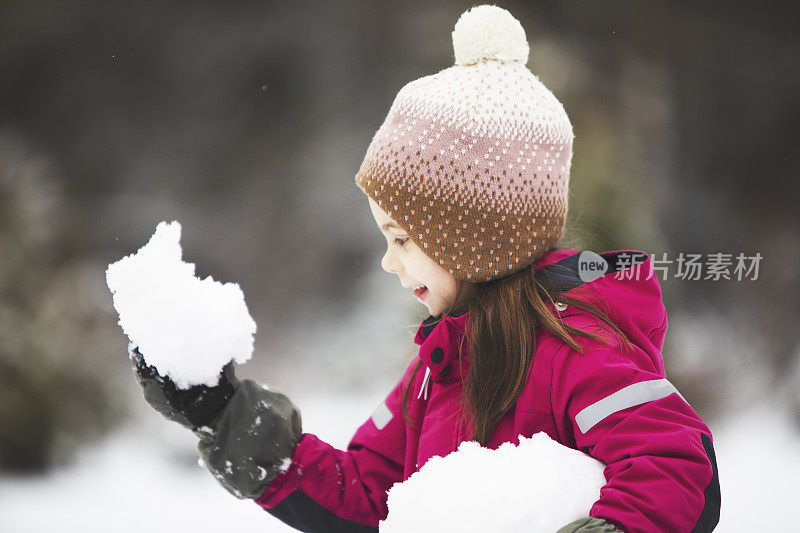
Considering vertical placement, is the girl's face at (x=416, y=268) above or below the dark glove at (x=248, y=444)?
above

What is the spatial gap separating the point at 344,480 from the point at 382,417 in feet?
0.31

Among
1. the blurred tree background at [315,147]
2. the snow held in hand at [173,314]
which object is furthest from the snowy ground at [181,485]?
the snow held in hand at [173,314]

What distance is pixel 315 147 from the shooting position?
5.91 feet

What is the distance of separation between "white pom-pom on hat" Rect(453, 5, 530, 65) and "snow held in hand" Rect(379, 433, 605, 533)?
1.38 feet

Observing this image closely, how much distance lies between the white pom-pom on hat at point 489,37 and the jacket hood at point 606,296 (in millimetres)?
235

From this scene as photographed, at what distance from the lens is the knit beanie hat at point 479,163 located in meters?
0.75

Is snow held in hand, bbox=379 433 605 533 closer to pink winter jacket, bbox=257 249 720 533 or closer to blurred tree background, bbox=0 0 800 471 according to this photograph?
pink winter jacket, bbox=257 249 720 533

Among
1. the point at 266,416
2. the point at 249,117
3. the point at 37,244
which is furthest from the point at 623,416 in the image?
the point at 37,244

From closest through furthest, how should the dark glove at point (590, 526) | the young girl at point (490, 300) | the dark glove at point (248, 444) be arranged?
the dark glove at point (590, 526) < the young girl at point (490, 300) < the dark glove at point (248, 444)

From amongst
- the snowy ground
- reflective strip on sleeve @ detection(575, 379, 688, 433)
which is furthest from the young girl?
the snowy ground

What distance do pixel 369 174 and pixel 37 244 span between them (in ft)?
4.11

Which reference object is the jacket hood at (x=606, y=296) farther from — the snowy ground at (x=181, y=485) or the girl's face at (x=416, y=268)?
the snowy ground at (x=181, y=485)

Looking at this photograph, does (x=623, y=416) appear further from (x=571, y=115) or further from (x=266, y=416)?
(x=571, y=115)

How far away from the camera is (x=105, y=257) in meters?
1.75
